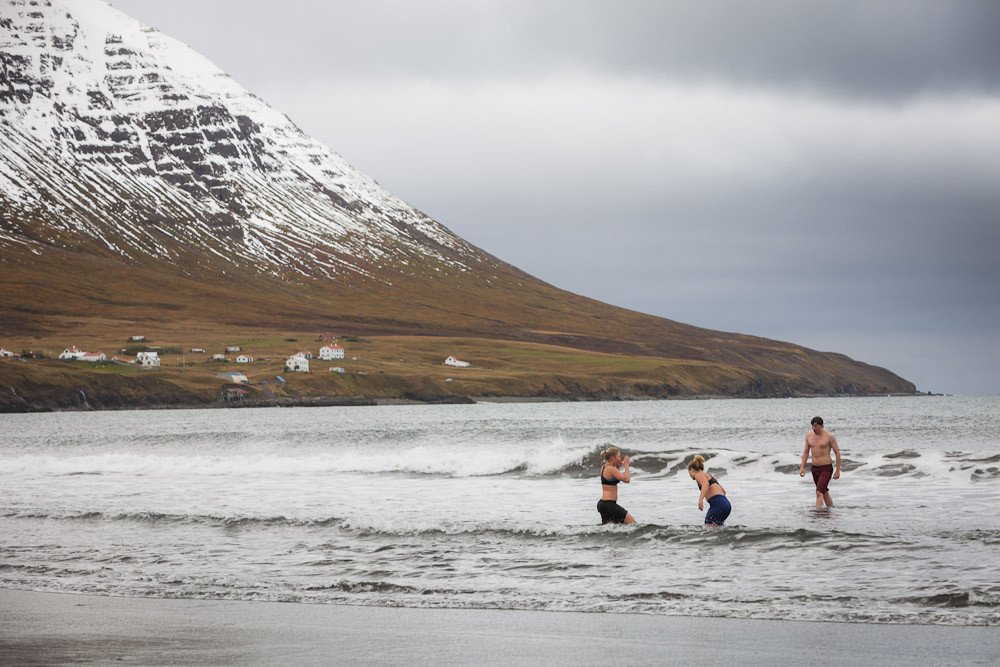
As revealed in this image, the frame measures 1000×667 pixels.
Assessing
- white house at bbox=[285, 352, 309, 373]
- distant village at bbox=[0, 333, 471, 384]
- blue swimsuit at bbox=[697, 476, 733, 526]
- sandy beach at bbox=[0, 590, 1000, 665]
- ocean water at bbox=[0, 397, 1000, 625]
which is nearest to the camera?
sandy beach at bbox=[0, 590, 1000, 665]

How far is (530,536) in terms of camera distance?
62.8ft

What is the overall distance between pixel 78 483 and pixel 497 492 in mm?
15636

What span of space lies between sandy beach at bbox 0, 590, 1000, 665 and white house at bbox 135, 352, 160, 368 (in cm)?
14423

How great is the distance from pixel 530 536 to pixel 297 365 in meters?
140

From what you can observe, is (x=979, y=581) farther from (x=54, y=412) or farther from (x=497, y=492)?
(x=54, y=412)

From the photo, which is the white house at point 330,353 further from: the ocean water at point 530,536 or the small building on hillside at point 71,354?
the ocean water at point 530,536

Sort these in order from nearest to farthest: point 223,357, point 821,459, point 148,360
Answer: point 821,459, point 148,360, point 223,357

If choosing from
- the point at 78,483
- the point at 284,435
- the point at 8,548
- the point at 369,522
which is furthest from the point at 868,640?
the point at 284,435

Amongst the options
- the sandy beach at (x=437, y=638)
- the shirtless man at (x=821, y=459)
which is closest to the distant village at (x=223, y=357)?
the shirtless man at (x=821, y=459)

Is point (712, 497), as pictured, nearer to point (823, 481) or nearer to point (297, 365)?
point (823, 481)

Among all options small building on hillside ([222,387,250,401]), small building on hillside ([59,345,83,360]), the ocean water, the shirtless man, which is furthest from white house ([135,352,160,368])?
the shirtless man

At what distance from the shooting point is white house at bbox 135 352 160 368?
494ft

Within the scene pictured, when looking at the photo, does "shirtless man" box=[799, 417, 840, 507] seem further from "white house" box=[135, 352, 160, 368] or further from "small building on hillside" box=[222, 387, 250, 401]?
"white house" box=[135, 352, 160, 368]

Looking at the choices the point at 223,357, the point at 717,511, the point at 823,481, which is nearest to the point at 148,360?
the point at 223,357
